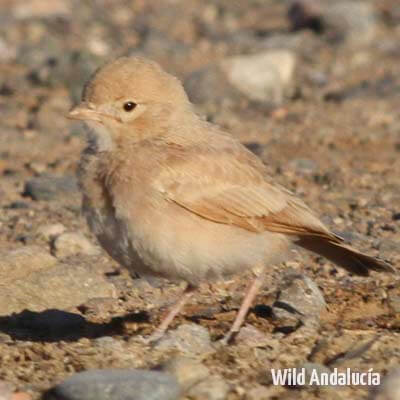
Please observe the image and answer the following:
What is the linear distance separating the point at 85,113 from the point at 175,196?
655 millimetres

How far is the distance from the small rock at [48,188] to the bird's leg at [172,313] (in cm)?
263

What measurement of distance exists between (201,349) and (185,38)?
28.9 feet

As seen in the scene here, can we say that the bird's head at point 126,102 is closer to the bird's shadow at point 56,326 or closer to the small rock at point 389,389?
the bird's shadow at point 56,326

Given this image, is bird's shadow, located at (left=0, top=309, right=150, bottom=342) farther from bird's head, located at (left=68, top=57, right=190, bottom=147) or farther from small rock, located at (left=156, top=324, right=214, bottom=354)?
bird's head, located at (left=68, top=57, right=190, bottom=147)

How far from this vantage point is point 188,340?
5.98 metres

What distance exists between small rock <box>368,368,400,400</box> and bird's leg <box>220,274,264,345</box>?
1.10 meters

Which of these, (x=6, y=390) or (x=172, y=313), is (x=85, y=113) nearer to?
A: (x=172, y=313)

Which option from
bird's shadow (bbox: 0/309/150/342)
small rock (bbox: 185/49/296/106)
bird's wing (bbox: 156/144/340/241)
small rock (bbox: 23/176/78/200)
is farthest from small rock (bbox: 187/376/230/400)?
small rock (bbox: 185/49/296/106)

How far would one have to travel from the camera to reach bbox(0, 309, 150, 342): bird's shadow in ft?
21.5

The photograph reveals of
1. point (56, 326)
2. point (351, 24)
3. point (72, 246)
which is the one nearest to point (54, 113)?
point (72, 246)

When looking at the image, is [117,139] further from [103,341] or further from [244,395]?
[244,395]

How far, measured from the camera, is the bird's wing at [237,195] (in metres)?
6.18

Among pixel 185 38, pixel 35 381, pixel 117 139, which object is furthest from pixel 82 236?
pixel 185 38

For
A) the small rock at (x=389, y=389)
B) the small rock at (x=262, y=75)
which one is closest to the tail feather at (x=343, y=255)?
the small rock at (x=389, y=389)
